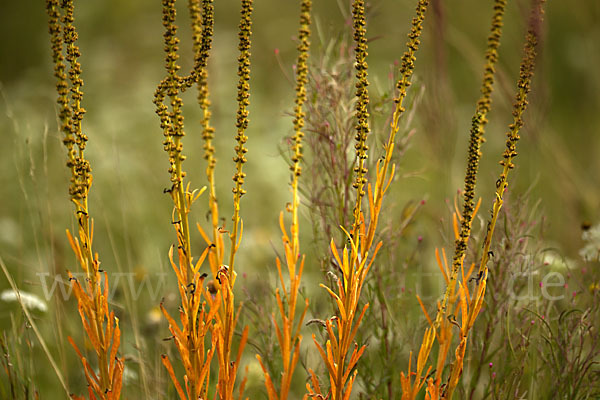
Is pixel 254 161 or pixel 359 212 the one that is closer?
pixel 359 212

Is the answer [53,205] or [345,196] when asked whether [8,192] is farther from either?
[345,196]

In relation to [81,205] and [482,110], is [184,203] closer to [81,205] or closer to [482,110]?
[81,205]

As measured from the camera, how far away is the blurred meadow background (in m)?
0.95

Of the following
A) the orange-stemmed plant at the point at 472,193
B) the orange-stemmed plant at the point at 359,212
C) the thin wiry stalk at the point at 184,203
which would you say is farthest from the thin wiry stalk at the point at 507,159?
the thin wiry stalk at the point at 184,203

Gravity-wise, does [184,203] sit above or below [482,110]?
below

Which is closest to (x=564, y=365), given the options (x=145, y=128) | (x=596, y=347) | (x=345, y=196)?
(x=596, y=347)

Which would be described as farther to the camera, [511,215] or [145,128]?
[145,128]

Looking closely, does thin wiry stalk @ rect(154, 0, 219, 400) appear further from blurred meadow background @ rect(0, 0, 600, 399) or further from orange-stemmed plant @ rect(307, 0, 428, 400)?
blurred meadow background @ rect(0, 0, 600, 399)

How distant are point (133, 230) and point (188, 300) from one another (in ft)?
4.70

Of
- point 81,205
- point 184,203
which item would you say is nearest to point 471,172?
point 184,203

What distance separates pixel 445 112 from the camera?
1.18 metres

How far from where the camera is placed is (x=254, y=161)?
6.82ft

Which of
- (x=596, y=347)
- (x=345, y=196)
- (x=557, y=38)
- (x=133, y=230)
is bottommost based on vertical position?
(x=133, y=230)

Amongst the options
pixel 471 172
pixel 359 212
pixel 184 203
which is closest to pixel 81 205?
pixel 184 203
